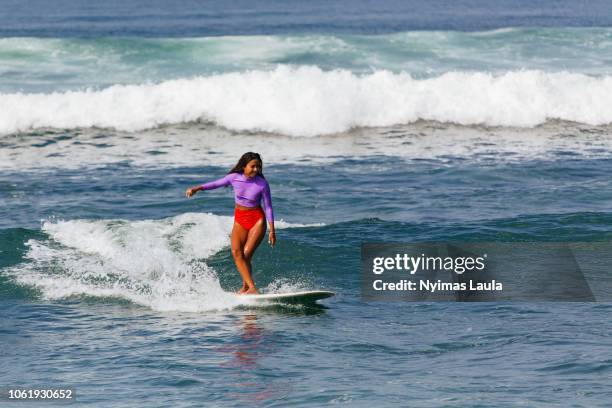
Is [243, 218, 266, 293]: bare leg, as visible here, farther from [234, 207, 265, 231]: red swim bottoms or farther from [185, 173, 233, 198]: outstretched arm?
[185, 173, 233, 198]: outstretched arm

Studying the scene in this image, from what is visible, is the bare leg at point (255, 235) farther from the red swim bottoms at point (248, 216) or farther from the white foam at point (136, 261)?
the white foam at point (136, 261)

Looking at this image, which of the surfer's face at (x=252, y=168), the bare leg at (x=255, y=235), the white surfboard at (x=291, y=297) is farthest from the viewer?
the bare leg at (x=255, y=235)

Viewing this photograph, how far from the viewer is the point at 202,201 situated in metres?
18.1

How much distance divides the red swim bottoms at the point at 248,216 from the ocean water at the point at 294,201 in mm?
967

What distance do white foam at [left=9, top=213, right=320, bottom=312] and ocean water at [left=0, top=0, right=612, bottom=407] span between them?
46 mm

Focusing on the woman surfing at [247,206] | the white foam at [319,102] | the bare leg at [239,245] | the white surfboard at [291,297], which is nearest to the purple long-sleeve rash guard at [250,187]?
the woman surfing at [247,206]

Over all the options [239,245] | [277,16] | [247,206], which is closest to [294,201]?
[239,245]

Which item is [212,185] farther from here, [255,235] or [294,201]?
[294,201]

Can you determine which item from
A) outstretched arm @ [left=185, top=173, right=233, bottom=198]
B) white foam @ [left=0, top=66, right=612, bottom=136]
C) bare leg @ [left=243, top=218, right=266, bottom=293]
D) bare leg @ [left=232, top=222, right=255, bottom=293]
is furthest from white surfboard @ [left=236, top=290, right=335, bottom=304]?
white foam @ [left=0, top=66, right=612, bottom=136]

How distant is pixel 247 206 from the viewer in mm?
12070

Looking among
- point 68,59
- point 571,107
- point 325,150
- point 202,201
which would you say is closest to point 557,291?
point 202,201

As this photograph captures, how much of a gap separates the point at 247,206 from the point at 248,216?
0.45 feet

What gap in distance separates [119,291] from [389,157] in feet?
32.2

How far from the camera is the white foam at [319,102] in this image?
25844 mm
